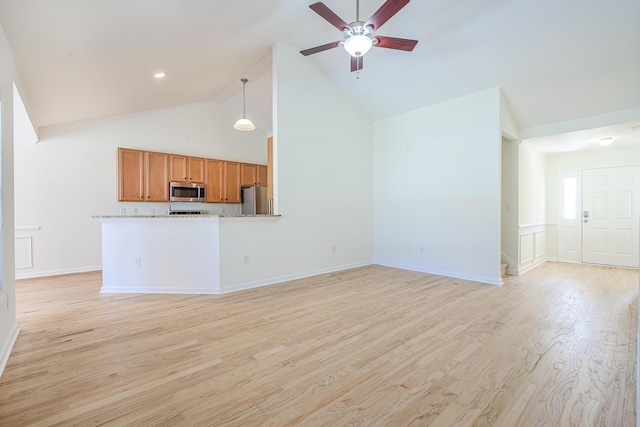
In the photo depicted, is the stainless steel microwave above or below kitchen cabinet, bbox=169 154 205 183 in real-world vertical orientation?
below

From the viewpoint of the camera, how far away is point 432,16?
3.55m

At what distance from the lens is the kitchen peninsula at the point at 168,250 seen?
3.91m

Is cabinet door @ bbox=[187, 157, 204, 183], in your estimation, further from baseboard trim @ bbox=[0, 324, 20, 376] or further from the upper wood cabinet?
baseboard trim @ bbox=[0, 324, 20, 376]

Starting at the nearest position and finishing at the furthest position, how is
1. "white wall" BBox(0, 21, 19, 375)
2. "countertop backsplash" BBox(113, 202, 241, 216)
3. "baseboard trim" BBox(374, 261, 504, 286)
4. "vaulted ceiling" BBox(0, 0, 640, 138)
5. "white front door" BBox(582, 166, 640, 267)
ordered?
"white wall" BBox(0, 21, 19, 375) < "vaulted ceiling" BBox(0, 0, 640, 138) < "baseboard trim" BBox(374, 261, 504, 286) < "white front door" BBox(582, 166, 640, 267) < "countertop backsplash" BBox(113, 202, 241, 216)

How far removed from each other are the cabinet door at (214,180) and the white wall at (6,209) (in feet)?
12.9

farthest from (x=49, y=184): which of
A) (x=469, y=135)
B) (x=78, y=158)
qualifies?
(x=469, y=135)

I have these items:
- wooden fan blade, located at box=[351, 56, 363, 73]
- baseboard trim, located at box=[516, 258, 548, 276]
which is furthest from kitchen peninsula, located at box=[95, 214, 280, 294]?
baseboard trim, located at box=[516, 258, 548, 276]

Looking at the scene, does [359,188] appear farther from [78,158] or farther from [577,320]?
[78,158]

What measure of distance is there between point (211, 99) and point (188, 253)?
409 centimetres

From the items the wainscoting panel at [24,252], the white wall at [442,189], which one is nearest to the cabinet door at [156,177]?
the wainscoting panel at [24,252]

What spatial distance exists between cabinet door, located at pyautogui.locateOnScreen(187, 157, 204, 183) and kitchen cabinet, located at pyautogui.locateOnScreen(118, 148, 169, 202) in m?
0.46

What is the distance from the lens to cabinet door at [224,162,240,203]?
22.4 feet

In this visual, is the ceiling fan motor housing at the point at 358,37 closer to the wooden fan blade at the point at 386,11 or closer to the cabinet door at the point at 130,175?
the wooden fan blade at the point at 386,11

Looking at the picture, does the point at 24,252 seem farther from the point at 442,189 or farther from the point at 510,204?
the point at 510,204
